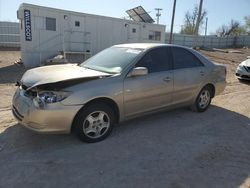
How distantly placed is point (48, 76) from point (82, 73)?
56cm

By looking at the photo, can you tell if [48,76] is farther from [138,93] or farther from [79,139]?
[138,93]

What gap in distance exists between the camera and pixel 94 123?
4211 millimetres

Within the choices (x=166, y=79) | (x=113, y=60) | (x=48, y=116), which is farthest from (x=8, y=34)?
(x=48, y=116)

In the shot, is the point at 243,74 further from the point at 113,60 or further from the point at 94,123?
the point at 94,123

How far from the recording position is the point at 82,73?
173 inches

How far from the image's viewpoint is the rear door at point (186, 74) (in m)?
5.41

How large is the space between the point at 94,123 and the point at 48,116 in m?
0.78

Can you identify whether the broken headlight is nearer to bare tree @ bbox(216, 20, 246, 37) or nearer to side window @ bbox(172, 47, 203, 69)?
side window @ bbox(172, 47, 203, 69)

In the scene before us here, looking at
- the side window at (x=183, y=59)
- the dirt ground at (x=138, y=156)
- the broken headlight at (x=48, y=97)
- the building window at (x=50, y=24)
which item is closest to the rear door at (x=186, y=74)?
the side window at (x=183, y=59)

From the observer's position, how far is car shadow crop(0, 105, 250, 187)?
3.24 m

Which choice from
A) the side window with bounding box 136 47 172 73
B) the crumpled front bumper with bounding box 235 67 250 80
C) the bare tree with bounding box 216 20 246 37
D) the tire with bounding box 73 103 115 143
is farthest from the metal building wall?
the bare tree with bounding box 216 20 246 37

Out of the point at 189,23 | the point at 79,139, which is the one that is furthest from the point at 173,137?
the point at 189,23

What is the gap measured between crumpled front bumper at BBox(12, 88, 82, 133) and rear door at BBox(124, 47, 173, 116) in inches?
40.8

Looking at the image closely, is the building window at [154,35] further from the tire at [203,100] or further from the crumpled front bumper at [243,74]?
the tire at [203,100]
